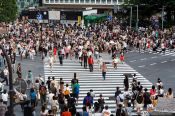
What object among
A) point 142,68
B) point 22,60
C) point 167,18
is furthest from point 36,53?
point 167,18

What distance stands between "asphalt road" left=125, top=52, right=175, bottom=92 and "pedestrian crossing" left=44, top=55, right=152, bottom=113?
0.64 m

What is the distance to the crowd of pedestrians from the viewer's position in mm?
24406

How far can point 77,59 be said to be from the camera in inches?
1722

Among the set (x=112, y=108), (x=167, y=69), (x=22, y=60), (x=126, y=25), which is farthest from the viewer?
(x=126, y=25)

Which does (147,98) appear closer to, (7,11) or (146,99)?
(146,99)

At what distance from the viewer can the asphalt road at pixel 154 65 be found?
36031 mm

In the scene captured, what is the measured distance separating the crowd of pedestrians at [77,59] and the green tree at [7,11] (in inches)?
193

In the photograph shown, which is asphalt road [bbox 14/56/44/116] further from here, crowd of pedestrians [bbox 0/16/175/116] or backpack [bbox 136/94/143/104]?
backpack [bbox 136/94/143/104]

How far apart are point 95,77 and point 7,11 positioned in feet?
120

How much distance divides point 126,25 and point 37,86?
4350 cm

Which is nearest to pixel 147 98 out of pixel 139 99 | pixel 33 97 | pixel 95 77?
pixel 139 99

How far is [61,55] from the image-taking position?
40812 millimetres

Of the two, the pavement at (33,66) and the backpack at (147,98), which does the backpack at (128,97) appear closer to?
the backpack at (147,98)

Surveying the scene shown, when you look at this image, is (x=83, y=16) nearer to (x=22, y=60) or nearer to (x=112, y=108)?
(x=22, y=60)
